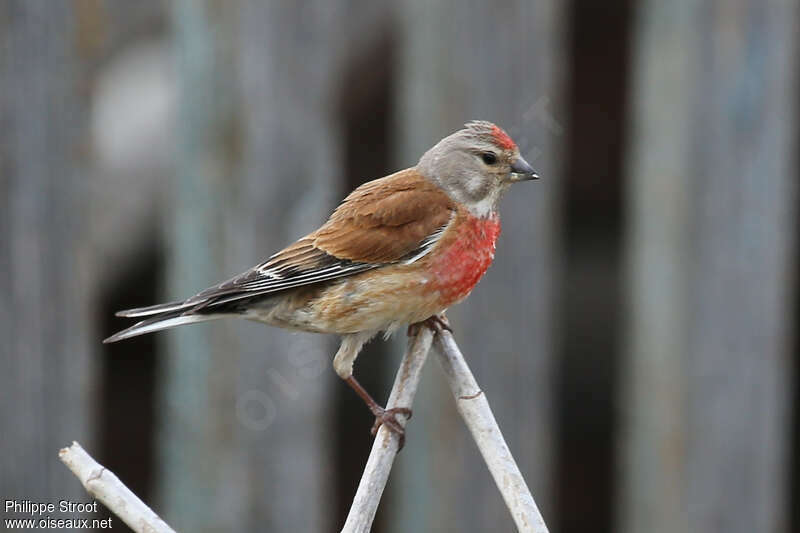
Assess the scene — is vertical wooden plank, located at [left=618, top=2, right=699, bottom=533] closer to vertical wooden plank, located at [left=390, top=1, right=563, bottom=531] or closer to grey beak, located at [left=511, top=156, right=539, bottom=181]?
vertical wooden plank, located at [left=390, top=1, right=563, bottom=531]

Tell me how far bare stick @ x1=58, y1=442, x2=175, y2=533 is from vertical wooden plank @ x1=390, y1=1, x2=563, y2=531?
224cm

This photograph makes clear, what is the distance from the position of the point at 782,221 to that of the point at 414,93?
5.10 ft

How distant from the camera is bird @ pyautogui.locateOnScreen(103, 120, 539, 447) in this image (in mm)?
3285

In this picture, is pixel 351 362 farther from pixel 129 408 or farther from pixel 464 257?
pixel 129 408

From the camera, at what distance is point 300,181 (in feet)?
13.2

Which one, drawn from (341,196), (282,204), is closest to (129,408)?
(341,196)

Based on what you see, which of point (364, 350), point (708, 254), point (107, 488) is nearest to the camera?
point (107, 488)

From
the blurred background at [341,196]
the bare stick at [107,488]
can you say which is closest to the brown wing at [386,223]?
the blurred background at [341,196]

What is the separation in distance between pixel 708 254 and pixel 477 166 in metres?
1.51

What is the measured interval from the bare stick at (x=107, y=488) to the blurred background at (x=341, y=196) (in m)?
1.46

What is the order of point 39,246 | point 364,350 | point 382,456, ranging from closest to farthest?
point 382,456 < point 39,246 < point 364,350

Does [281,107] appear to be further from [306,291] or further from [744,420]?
[744,420]

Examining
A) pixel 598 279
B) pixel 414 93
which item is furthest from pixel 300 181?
pixel 598 279

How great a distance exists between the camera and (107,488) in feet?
7.29
